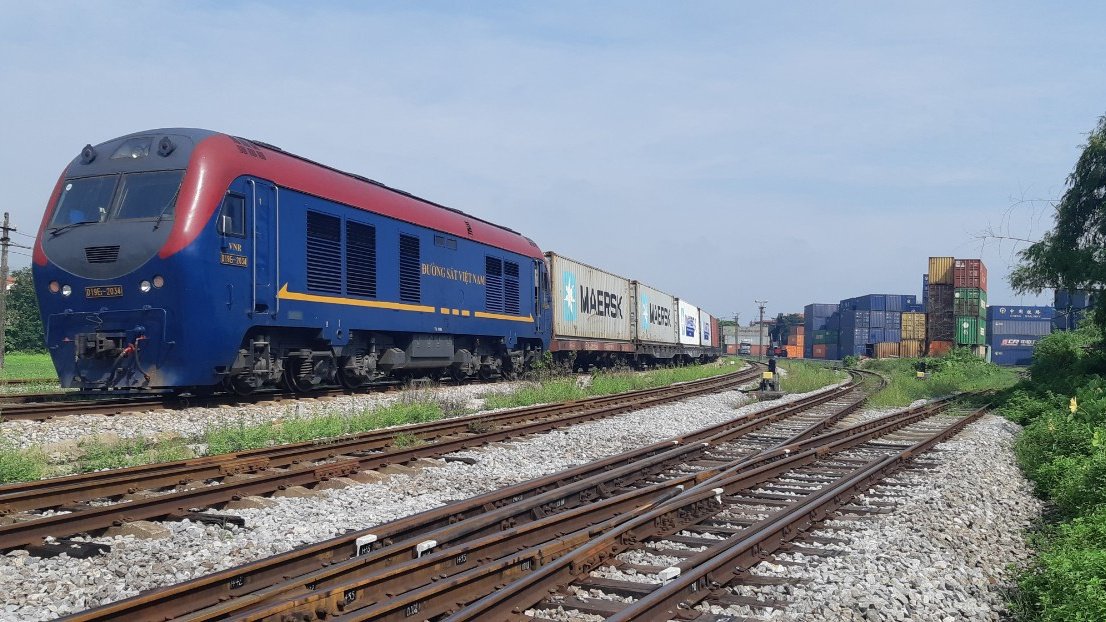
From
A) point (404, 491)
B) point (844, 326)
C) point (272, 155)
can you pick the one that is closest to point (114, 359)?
point (272, 155)

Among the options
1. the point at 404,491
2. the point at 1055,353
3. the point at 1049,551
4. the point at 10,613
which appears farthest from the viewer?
the point at 1055,353

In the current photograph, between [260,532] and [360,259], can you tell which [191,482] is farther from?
[360,259]

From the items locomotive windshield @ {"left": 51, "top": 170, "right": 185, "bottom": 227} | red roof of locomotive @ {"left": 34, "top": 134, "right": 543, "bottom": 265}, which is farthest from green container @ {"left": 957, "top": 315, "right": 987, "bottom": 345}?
locomotive windshield @ {"left": 51, "top": 170, "right": 185, "bottom": 227}

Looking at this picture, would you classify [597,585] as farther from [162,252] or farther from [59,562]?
[162,252]

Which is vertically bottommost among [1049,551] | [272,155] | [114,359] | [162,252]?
[1049,551]

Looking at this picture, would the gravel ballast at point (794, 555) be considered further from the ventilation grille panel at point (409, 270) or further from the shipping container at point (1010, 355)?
the shipping container at point (1010, 355)

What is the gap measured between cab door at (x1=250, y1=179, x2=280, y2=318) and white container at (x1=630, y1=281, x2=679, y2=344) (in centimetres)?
1929

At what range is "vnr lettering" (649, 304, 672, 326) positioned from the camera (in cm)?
3270

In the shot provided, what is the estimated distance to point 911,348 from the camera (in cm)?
4497

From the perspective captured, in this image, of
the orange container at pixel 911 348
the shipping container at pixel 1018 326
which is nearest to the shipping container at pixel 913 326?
the orange container at pixel 911 348

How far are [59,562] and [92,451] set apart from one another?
408 cm

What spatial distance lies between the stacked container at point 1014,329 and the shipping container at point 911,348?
943 inches

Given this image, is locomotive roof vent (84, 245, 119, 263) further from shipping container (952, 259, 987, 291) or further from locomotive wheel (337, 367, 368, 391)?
shipping container (952, 259, 987, 291)

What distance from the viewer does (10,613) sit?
4160mm
